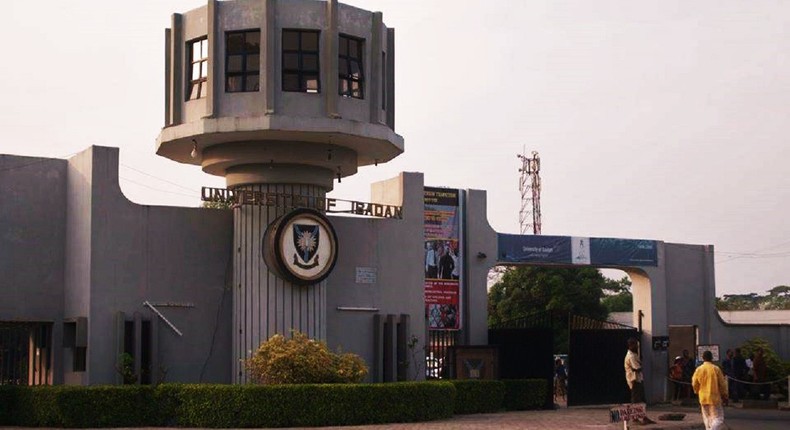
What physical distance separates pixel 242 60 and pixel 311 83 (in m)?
1.73

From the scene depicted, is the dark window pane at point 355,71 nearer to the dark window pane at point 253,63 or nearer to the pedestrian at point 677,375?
the dark window pane at point 253,63

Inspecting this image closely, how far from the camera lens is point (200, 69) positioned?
2880 cm

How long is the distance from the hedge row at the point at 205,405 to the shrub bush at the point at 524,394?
689 cm

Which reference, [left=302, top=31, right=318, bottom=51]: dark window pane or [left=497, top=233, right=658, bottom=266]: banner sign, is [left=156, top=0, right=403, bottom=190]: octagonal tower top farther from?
[left=497, top=233, right=658, bottom=266]: banner sign

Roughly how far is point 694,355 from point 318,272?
48.5 ft

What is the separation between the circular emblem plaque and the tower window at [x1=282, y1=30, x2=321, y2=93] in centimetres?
305

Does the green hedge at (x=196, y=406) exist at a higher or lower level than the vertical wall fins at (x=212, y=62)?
lower

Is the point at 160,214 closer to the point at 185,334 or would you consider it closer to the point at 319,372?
the point at 185,334

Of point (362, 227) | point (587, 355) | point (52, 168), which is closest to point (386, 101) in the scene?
point (362, 227)

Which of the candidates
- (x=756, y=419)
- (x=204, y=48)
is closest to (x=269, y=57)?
(x=204, y=48)

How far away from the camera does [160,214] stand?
28906 mm

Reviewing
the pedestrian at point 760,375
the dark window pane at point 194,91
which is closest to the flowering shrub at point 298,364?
the dark window pane at point 194,91

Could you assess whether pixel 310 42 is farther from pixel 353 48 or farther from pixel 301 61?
pixel 353 48

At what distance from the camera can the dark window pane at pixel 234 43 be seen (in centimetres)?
2841
